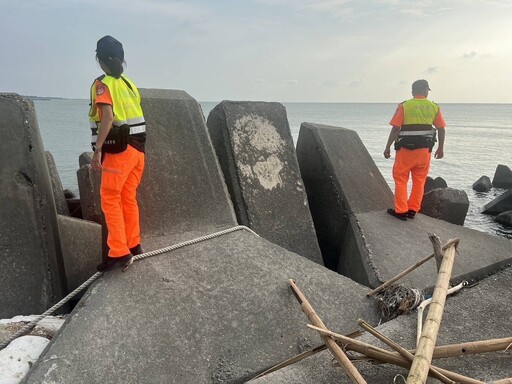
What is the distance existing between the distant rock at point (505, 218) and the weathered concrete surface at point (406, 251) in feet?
23.4

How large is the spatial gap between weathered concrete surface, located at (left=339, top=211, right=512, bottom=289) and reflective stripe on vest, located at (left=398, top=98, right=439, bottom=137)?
101 centimetres

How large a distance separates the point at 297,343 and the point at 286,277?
1.54ft

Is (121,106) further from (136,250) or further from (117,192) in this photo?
(136,250)

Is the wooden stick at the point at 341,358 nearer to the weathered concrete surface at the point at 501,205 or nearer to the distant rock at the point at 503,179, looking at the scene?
the weathered concrete surface at the point at 501,205

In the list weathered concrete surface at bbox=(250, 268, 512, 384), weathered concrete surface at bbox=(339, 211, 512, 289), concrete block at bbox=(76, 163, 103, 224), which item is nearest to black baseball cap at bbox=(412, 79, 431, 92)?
weathered concrete surface at bbox=(339, 211, 512, 289)

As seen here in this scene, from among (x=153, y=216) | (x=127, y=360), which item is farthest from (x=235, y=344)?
(x=153, y=216)

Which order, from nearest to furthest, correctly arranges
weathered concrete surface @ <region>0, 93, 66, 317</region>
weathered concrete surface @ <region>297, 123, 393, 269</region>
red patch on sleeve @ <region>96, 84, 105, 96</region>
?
red patch on sleeve @ <region>96, 84, 105, 96</region>
weathered concrete surface @ <region>0, 93, 66, 317</region>
weathered concrete surface @ <region>297, 123, 393, 269</region>

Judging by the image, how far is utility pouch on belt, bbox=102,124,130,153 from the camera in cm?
267

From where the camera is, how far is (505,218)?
10664 mm

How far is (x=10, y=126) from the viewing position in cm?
291

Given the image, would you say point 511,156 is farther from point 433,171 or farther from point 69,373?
point 69,373

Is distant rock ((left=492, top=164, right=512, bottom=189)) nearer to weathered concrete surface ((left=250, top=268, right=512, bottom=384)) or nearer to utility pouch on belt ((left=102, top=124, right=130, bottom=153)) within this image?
weathered concrete surface ((left=250, top=268, right=512, bottom=384))

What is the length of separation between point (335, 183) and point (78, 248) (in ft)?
8.77

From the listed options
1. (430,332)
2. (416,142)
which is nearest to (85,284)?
(430,332)
